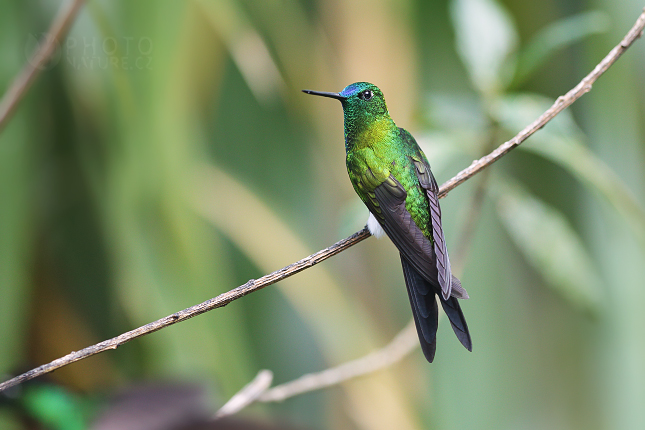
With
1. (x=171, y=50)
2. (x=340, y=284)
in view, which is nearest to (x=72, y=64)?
(x=171, y=50)

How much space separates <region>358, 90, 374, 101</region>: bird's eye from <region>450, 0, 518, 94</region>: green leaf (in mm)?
378

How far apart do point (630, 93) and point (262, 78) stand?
45.5 inches

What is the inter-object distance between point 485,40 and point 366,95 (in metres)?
0.41

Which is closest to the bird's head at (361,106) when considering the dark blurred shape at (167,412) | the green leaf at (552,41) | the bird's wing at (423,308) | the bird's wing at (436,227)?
the bird's wing at (436,227)

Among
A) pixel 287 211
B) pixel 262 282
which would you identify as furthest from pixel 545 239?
pixel 287 211

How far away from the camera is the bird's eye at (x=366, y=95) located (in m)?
0.91

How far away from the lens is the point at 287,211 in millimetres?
1886

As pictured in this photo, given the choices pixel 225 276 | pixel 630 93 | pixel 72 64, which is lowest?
pixel 630 93

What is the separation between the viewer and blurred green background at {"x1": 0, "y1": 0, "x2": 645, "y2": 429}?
154 cm

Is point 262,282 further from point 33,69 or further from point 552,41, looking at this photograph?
point 552,41

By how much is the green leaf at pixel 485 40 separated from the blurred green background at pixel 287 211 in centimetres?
9

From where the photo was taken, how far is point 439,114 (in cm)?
122

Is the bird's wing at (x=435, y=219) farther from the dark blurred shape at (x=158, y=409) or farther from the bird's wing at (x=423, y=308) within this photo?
the dark blurred shape at (x=158, y=409)

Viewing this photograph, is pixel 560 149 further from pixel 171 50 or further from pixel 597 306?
pixel 171 50
